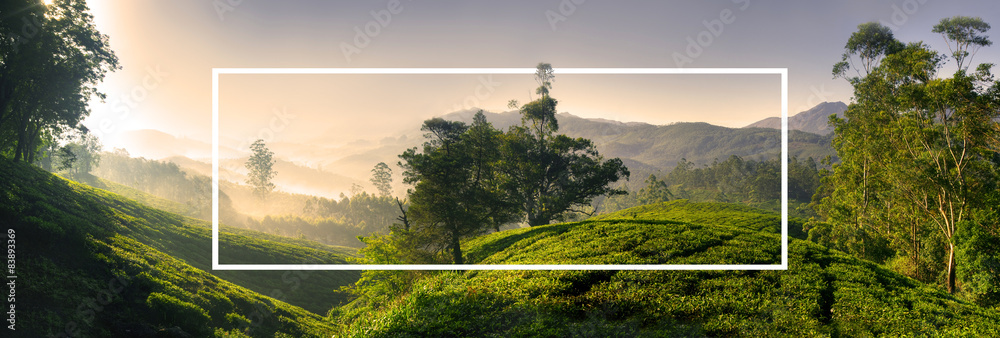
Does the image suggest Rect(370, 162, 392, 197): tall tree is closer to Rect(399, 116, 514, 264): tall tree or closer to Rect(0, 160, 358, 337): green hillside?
Rect(0, 160, 358, 337): green hillside

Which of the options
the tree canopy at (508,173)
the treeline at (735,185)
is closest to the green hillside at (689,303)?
the tree canopy at (508,173)

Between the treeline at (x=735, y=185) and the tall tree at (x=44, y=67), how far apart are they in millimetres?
87447

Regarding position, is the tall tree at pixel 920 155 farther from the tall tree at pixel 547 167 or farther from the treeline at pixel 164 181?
the treeline at pixel 164 181

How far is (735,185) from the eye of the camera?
12362 cm

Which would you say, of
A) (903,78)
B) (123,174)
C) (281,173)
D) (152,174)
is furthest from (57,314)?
(123,174)

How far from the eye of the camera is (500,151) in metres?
33.9

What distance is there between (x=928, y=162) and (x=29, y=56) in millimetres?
60494

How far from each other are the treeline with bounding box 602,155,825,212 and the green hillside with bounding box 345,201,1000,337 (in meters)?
68.8

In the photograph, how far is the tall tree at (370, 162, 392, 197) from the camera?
110206 millimetres

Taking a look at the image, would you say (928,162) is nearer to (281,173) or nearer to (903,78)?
(903,78)

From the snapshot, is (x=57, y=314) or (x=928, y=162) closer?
(x=57, y=314)

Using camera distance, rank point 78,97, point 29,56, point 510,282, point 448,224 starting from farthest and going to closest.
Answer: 1. point 78,97
2. point 29,56
3. point 448,224
4. point 510,282

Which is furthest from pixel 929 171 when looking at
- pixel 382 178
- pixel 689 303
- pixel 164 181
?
pixel 164 181

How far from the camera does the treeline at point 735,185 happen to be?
100188 mm
